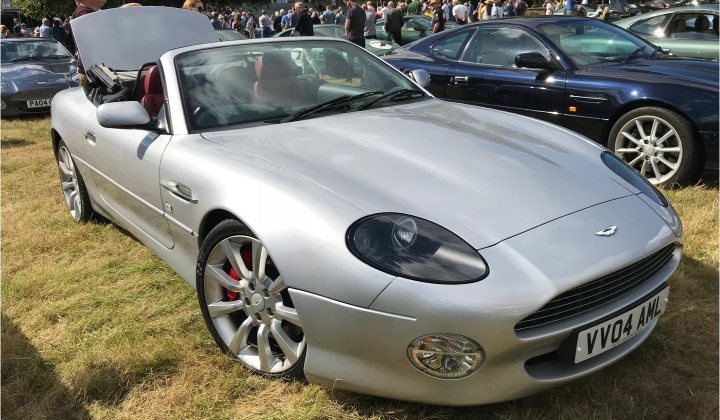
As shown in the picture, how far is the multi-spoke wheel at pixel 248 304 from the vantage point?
7.07ft

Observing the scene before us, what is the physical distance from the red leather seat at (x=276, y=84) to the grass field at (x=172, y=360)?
108 cm

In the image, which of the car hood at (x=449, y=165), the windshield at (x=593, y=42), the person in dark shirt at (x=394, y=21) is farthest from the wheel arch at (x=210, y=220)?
the person in dark shirt at (x=394, y=21)

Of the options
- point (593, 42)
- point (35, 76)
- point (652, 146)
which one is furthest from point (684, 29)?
point (35, 76)

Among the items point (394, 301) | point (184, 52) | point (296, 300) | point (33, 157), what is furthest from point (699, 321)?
point (33, 157)

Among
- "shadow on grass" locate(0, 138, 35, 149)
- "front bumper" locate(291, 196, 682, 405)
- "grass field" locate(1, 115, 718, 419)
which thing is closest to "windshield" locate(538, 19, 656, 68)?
"grass field" locate(1, 115, 718, 419)

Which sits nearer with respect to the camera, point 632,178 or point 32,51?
point 632,178

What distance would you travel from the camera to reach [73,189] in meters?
4.35

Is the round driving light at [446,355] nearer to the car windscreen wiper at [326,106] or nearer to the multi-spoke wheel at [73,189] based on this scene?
the car windscreen wiper at [326,106]

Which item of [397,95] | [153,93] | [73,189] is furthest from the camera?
[73,189]

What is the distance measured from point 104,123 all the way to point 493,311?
6.69 feet

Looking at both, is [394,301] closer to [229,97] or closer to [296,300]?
[296,300]

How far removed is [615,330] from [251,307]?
127cm

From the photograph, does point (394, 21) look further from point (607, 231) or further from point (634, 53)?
point (607, 231)

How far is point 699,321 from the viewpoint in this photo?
2.64m
